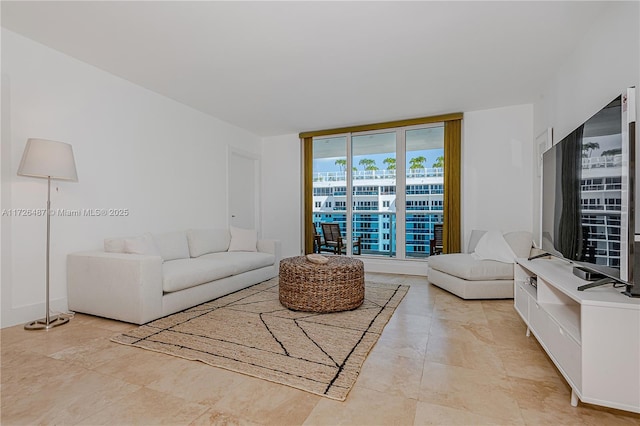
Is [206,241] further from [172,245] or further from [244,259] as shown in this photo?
[244,259]

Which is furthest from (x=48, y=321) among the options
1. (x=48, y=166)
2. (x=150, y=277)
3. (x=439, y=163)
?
(x=439, y=163)

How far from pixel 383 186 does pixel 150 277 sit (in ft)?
12.5

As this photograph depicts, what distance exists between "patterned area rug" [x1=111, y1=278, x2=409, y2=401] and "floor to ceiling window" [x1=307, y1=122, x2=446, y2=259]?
2.08m

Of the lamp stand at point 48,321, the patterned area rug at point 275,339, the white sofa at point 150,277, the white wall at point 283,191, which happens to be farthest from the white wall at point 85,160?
the white wall at point 283,191

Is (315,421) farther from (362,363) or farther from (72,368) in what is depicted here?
(72,368)

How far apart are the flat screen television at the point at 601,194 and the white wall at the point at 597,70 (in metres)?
0.47

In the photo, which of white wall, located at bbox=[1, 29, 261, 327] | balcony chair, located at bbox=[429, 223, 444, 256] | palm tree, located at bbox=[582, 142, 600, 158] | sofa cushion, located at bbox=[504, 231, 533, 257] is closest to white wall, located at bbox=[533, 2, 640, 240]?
palm tree, located at bbox=[582, 142, 600, 158]

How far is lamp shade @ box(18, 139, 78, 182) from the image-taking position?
2.51m

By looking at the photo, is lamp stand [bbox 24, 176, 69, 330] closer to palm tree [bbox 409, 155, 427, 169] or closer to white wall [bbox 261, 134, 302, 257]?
white wall [bbox 261, 134, 302, 257]

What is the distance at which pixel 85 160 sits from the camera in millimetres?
3184

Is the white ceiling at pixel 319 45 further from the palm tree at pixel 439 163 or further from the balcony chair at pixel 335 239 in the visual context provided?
the balcony chair at pixel 335 239

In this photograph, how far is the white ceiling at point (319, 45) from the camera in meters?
2.31

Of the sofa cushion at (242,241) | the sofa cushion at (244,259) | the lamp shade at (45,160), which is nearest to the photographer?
the lamp shade at (45,160)

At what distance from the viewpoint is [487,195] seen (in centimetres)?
464
